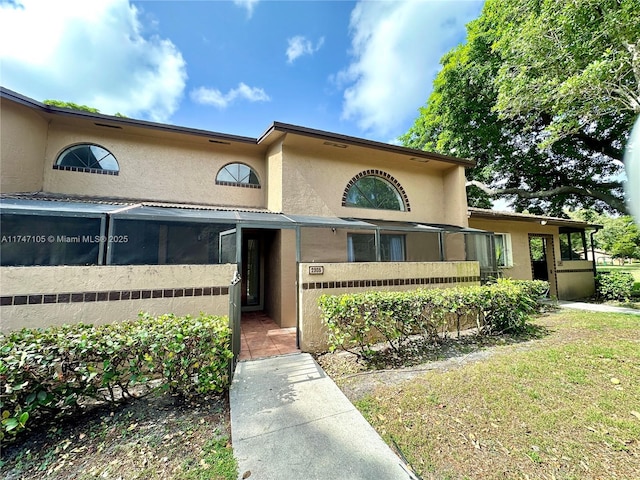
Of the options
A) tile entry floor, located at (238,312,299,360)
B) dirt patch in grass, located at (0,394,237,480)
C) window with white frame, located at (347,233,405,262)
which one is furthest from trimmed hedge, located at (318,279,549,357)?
window with white frame, located at (347,233,405,262)

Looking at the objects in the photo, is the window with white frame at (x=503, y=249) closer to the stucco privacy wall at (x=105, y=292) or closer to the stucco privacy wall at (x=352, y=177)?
the stucco privacy wall at (x=352, y=177)

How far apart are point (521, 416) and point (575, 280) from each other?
15.5m

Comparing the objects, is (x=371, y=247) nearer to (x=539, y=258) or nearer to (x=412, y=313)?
(x=412, y=313)

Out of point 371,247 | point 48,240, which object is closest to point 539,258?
point 371,247

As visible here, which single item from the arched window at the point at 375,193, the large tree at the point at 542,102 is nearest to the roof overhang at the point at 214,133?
the arched window at the point at 375,193

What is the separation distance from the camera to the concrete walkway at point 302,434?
2650 millimetres

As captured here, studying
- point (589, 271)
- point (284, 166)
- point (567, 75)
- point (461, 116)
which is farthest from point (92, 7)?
point (589, 271)

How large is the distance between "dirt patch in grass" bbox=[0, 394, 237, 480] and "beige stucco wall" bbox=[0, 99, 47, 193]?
259 inches

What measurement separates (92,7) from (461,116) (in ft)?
55.9

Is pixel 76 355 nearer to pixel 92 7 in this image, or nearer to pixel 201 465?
pixel 201 465

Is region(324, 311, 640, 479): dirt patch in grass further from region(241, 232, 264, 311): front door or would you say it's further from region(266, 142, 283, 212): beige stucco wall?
region(241, 232, 264, 311): front door

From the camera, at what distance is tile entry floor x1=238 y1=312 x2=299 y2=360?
231 inches

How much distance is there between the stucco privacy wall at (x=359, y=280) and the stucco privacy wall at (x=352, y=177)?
9.05 feet

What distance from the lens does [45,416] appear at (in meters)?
3.27
